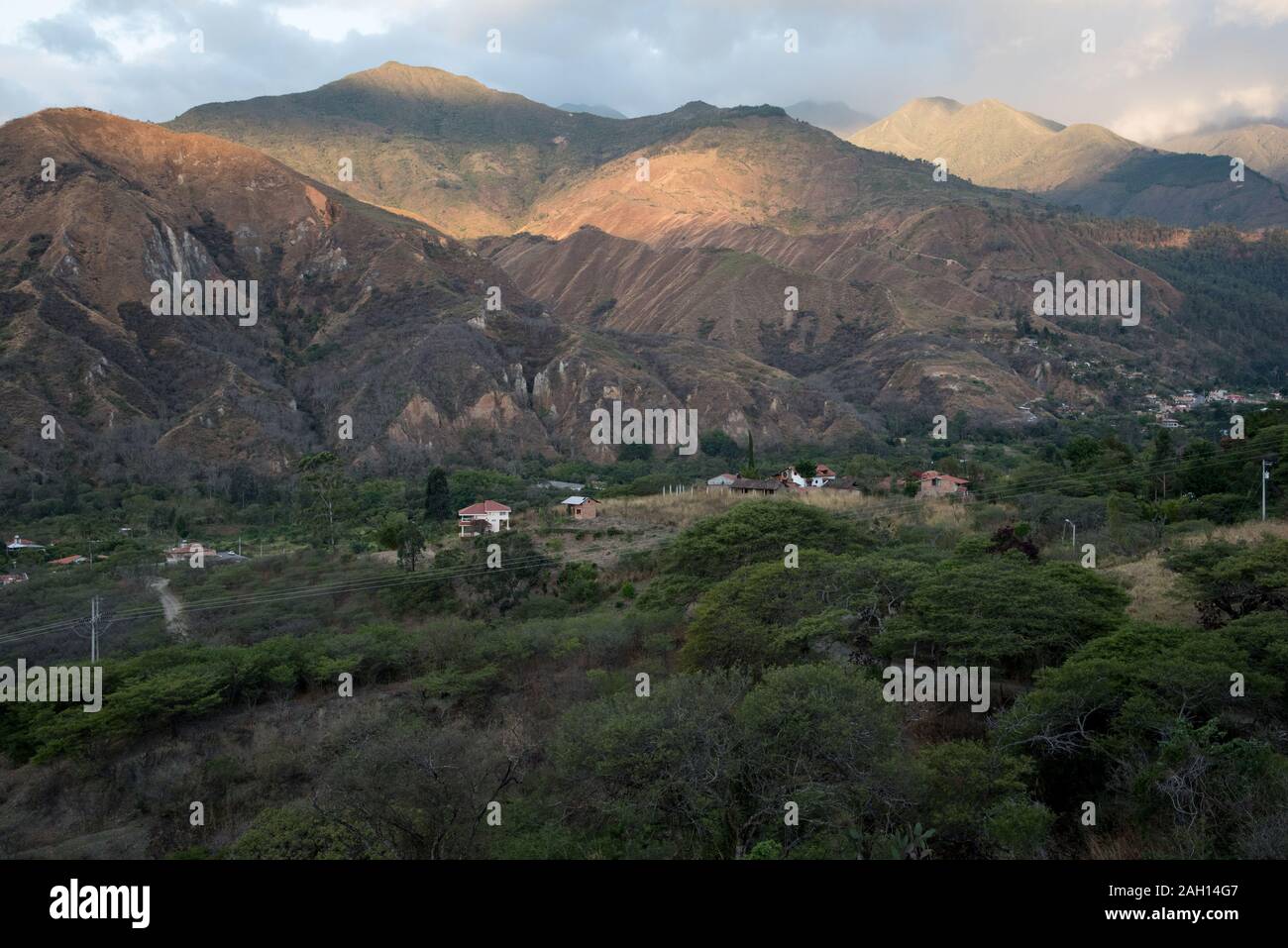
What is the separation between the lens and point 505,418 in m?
78.6

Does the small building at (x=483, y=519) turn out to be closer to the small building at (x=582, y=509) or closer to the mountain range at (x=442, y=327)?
the small building at (x=582, y=509)

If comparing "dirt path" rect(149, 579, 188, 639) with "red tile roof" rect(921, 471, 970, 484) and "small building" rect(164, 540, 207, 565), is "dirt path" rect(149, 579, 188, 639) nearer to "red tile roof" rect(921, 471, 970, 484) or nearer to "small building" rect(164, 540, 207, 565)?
"small building" rect(164, 540, 207, 565)

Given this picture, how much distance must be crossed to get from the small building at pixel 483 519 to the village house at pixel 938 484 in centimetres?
1874

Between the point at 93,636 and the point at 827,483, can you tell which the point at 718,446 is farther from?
the point at 93,636

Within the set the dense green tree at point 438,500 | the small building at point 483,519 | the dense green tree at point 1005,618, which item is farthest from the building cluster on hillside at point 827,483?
the dense green tree at point 1005,618

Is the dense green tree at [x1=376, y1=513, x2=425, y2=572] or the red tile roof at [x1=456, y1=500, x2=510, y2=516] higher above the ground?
the red tile roof at [x1=456, y1=500, x2=510, y2=516]

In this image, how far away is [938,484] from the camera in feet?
152

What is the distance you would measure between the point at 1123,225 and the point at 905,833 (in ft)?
560

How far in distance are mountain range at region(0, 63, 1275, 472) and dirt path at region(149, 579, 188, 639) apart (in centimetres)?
3359

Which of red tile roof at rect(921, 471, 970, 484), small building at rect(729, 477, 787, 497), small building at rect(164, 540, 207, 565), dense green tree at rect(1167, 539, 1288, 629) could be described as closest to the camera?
dense green tree at rect(1167, 539, 1288, 629)

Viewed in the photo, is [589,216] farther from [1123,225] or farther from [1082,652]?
[1082,652]

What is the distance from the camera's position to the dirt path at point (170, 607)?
91.8ft

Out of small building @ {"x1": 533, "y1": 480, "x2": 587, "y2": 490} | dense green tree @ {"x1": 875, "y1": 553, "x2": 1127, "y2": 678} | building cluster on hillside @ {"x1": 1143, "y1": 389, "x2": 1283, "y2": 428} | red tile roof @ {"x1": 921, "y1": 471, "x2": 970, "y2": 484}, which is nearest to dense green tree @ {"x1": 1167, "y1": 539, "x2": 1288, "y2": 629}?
dense green tree @ {"x1": 875, "y1": 553, "x2": 1127, "y2": 678}

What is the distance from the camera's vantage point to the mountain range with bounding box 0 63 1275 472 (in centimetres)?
7106
